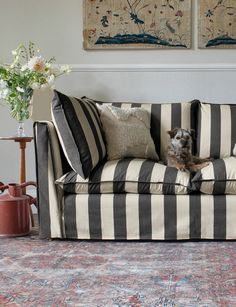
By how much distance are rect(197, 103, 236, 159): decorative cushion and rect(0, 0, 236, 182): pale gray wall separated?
62cm

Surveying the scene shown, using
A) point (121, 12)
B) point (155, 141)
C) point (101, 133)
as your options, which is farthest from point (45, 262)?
point (121, 12)

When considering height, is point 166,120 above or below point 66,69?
below

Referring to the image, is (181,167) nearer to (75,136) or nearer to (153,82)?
(75,136)

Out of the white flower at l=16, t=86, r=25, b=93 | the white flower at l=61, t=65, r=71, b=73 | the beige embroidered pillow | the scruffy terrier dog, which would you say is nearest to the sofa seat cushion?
the scruffy terrier dog

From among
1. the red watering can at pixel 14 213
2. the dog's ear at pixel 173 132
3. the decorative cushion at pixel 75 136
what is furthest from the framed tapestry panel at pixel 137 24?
the red watering can at pixel 14 213

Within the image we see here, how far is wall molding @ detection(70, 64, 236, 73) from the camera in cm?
426

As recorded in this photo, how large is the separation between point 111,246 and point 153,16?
2142mm

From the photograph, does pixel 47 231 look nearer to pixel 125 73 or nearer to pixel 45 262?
pixel 45 262

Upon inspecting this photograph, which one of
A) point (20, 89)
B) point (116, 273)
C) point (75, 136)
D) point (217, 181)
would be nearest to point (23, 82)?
point (20, 89)

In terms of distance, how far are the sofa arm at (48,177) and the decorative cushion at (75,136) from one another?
7 cm

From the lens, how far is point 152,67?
4.31 metres

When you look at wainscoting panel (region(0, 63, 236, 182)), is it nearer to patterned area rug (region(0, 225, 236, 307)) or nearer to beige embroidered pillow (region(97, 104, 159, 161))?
beige embroidered pillow (region(97, 104, 159, 161))

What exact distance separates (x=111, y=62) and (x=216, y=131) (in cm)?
121

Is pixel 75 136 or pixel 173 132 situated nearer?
pixel 75 136
